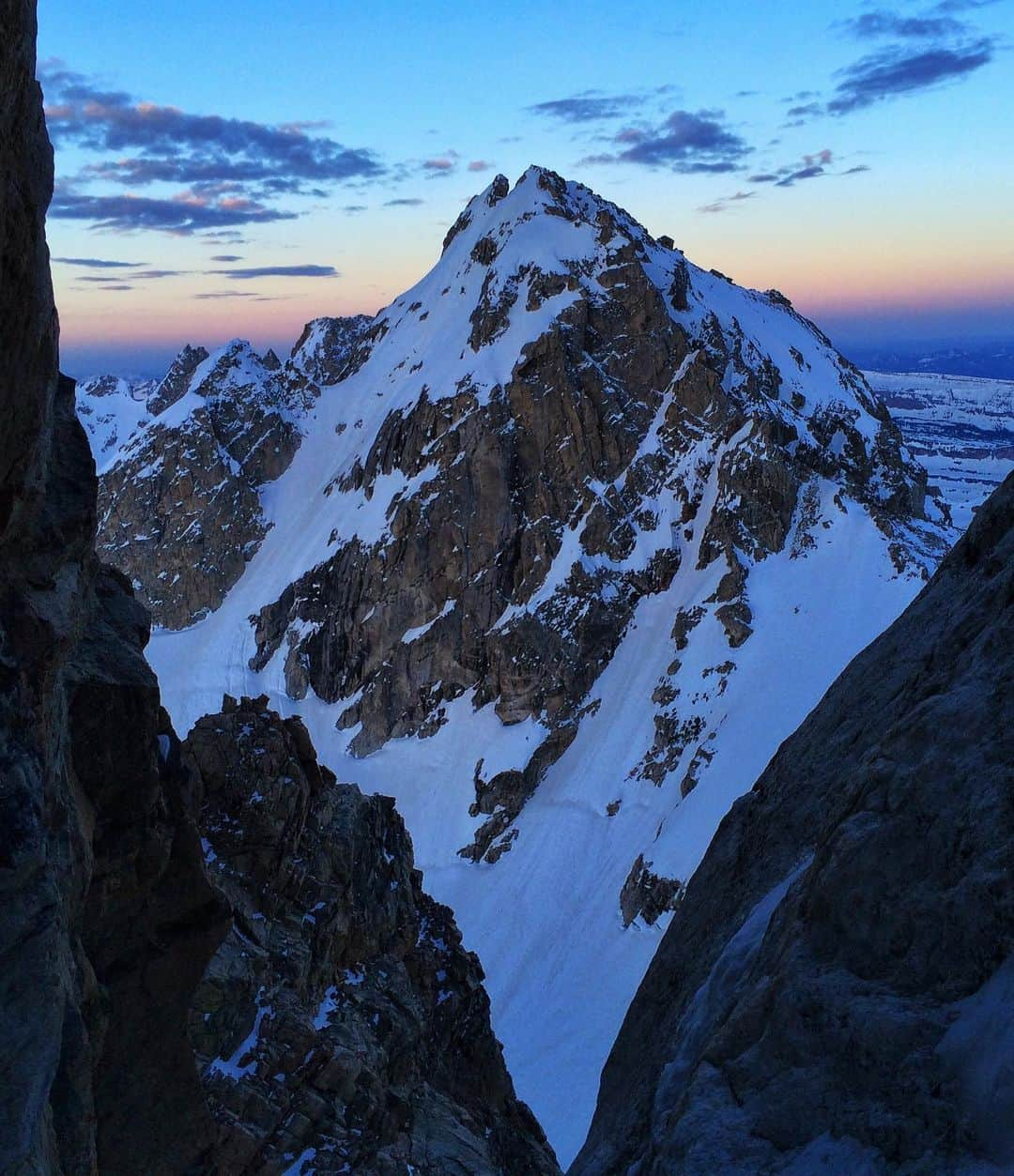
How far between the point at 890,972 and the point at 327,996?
16.1 m

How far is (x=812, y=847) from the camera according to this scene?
36.1ft

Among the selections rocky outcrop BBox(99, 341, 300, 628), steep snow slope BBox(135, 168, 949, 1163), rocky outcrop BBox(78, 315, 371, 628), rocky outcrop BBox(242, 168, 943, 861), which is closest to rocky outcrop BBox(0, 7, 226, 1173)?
steep snow slope BBox(135, 168, 949, 1163)

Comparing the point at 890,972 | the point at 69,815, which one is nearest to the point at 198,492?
the point at 69,815

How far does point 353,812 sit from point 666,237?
10996 centimetres

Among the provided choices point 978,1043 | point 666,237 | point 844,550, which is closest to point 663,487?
point 844,550

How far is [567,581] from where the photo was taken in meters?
85.9

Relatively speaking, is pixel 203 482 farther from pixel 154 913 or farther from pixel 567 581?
pixel 154 913

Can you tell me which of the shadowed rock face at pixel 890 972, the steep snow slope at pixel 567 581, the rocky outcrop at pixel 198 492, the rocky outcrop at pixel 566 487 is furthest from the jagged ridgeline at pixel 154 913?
the rocky outcrop at pixel 198 492

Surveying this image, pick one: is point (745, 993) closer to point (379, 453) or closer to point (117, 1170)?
point (117, 1170)

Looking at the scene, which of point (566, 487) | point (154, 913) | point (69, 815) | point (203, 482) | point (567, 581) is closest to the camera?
point (69, 815)

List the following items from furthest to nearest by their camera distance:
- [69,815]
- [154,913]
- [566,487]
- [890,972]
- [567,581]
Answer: [566,487]
[567,581]
[154,913]
[69,815]
[890,972]

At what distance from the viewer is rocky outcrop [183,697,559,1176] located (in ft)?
56.4

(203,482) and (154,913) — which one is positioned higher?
(203,482)

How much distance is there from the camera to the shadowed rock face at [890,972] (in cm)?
680
